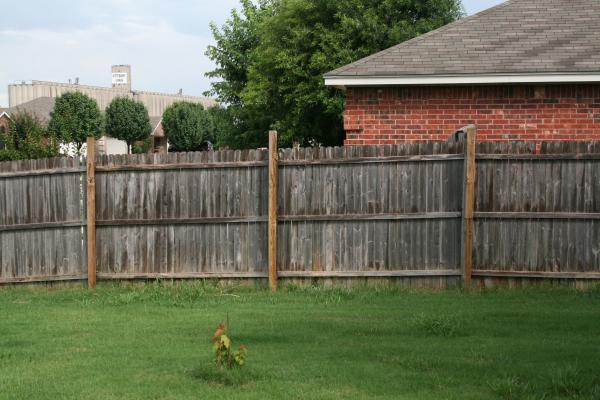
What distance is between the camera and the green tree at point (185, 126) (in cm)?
8131

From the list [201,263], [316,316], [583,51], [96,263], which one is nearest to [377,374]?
[316,316]

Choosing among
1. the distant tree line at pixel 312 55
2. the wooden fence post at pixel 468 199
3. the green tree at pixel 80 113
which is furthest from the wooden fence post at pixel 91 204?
the green tree at pixel 80 113

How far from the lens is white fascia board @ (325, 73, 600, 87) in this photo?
506 inches

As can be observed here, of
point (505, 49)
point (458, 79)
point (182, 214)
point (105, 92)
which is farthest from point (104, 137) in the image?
point (182, 214)

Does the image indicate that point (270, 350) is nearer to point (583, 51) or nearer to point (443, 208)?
point (443, 208)

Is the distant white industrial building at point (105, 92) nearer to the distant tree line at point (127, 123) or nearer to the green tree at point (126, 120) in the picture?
the distant tree line at point (127, 123)

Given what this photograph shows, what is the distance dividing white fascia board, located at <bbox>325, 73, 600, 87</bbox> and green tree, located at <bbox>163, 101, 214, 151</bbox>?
225 ft

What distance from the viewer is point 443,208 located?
437 inches

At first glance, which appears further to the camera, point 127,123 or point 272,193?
point 127,123

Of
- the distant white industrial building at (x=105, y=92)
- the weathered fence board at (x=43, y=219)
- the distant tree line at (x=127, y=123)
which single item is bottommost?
the weathered fence board at (x=43, y=219)

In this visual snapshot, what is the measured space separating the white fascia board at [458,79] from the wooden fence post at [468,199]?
2.48 m

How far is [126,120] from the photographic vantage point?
73688mm

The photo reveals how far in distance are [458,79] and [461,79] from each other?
0.15 feet

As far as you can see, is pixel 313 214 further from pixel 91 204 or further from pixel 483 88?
pixel 483 88
